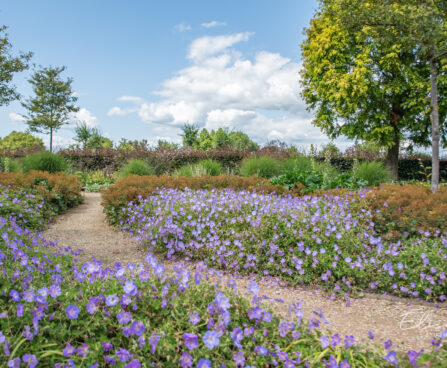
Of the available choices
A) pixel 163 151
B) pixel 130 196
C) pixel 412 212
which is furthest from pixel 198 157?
pixel 412 212

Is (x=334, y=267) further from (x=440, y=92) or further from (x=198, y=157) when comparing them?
(x=440, y=92)

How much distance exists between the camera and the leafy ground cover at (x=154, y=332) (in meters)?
1.55

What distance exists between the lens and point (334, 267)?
3256mm

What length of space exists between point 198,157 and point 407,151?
11.3 metres

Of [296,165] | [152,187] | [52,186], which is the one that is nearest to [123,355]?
[152,187]

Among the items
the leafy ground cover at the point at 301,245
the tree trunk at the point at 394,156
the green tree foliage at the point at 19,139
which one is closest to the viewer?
the leafy ground cover at the point at 301,245

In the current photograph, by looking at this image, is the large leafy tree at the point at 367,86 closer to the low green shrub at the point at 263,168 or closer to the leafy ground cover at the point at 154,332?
the low green shrub at the point at 263,168

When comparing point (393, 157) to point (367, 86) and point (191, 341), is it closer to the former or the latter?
point (367, 86)

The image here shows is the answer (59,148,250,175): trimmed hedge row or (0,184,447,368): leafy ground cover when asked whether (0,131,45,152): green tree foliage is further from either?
(0,184,447,368): leafy ground cover

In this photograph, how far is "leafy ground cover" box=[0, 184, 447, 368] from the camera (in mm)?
1547

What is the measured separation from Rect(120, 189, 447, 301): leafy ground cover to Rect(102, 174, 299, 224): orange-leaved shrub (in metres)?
1.39

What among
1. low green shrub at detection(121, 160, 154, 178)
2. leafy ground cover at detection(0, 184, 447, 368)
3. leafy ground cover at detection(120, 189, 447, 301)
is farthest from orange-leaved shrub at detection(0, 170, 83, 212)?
leafy ground cover at detection(0, 184, 447, 368)

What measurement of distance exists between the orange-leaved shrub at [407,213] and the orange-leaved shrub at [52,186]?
6307 mm

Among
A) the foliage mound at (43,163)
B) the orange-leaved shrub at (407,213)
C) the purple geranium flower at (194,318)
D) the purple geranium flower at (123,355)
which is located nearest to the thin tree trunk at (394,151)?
the orange-leaved shrub at (407,213)
